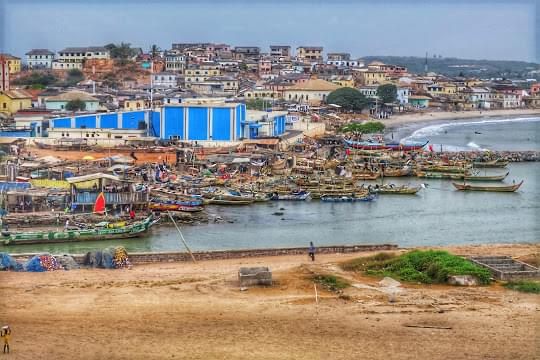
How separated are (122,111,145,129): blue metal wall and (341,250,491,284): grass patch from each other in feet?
44.3

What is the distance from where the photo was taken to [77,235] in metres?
12.9

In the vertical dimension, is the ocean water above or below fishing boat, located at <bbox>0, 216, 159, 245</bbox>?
above

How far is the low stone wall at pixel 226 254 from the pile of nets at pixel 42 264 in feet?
0.97

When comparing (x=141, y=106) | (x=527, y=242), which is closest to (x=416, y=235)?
(x=527, y=242)

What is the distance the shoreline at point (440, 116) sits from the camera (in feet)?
121

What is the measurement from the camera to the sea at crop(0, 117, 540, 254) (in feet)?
44.5

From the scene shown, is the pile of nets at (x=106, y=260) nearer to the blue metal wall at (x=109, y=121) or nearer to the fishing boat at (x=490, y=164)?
the blue metal wall at (x=109, y=121)

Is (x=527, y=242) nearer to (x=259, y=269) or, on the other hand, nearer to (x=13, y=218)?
(x=259, y=269)

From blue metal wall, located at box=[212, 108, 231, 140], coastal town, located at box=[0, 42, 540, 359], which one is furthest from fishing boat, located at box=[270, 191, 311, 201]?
blue metal wall, located at box=[212, 108, 231, 140]

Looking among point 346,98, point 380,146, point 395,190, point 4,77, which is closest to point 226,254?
point 395,190

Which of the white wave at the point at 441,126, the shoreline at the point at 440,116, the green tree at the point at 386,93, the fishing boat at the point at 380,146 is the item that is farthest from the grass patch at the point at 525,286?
the green tree at the point at 386,93

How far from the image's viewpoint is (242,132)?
77.0 feet

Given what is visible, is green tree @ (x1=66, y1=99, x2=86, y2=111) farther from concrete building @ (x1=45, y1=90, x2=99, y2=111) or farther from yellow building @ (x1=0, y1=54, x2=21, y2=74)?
yellow building @ (x1=0, y1=54, x2=21, y2=74)

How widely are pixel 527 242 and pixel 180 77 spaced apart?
25137mm
